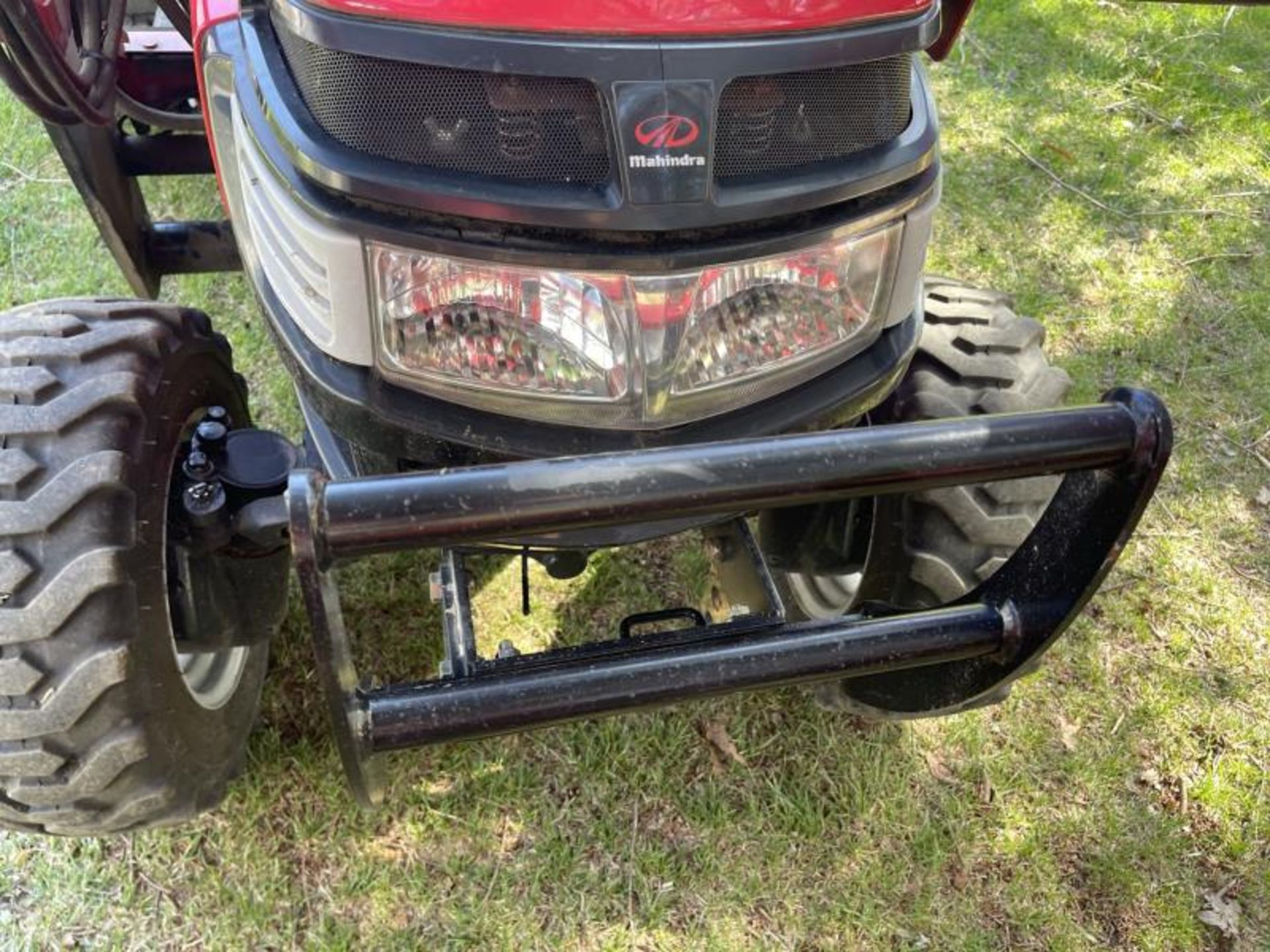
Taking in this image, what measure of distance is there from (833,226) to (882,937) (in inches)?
60.0

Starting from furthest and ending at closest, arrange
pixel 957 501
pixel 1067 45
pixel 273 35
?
pixel 1067 45 < pixel 957 501 < pixel 273 35

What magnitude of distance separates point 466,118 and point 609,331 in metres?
0.33

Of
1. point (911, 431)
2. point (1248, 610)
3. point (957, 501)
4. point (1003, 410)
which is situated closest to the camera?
point (911, 431)

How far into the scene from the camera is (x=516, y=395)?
150cm

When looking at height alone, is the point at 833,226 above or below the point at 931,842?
above

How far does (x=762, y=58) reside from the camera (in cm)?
139

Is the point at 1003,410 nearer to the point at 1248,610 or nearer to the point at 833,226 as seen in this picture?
the point at 833,226

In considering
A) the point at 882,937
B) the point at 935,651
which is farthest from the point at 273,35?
the point at 882,937

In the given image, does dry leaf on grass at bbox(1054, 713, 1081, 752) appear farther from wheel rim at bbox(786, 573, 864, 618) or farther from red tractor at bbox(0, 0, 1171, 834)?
red tractor at bbox(0, 0, 1171, 834)

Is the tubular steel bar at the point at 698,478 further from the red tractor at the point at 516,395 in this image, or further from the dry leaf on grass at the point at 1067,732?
the dry leaf on grass at the point at 1067,732

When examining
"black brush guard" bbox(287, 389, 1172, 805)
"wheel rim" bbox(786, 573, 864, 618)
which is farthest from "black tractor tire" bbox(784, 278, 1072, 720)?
"wheel rim" bbox(786, 573, 864, 618)

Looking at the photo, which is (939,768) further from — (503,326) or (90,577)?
(90,577)

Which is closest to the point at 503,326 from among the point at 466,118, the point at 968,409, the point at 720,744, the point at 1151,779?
the point at 466,118

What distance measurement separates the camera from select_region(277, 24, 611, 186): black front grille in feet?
4.43
